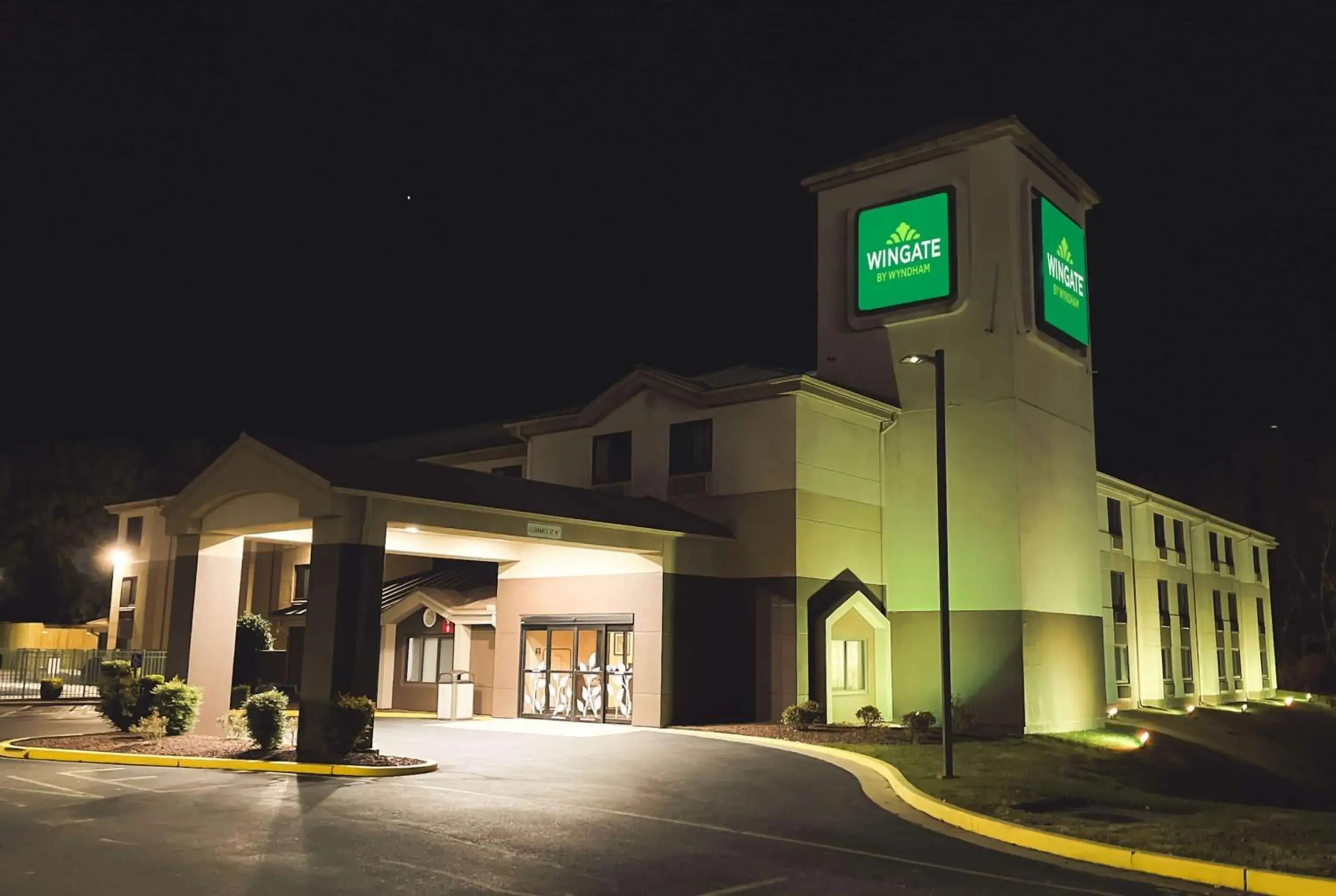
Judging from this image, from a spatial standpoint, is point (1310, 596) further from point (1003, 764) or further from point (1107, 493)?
point (1003, 764)

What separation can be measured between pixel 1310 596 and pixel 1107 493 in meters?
29.0

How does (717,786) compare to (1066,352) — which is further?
(1066,352)

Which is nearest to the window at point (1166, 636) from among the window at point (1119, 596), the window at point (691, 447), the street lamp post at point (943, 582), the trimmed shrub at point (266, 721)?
the window at point (1119, 596)

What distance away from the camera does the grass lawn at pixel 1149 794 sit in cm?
1058

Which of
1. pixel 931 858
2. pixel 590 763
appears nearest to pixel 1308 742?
pixel 590 763

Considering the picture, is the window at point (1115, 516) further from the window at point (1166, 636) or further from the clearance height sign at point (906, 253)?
the clearance height sign at point (906, 253)

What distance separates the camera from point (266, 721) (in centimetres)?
1695

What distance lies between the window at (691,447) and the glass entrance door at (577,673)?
470 cm

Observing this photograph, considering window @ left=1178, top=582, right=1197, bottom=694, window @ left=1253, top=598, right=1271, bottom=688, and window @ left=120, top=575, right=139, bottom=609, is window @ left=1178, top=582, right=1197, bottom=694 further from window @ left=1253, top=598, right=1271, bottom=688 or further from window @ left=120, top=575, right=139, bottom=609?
window @ left=120, top=575, right=139, bottom=609

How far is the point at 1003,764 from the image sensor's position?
715 inches

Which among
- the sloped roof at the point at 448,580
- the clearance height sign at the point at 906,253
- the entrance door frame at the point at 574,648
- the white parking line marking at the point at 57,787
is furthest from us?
the sloped roof at the point at 448,580

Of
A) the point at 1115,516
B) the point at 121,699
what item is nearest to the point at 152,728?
the point at 121,699

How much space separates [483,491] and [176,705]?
6810mm

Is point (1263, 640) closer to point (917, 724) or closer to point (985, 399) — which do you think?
point (985, 399)
